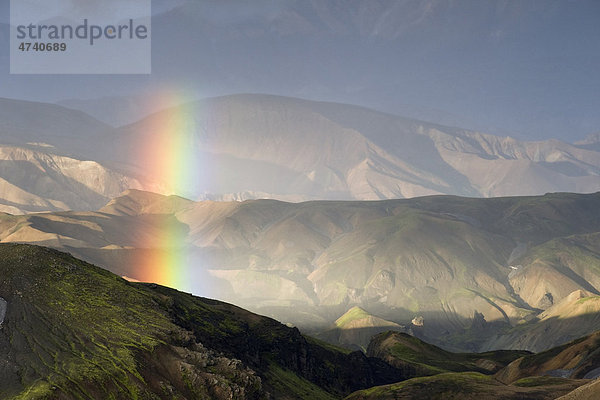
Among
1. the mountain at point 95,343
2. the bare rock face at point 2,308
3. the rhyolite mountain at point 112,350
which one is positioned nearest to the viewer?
the mountain at point 95,343

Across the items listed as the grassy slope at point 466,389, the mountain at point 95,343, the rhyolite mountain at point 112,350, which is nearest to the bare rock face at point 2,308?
the rhyolite mountain at point 112,350

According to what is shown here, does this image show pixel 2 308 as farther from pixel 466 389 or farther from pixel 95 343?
pixel 466 389

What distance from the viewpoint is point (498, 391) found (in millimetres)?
140625

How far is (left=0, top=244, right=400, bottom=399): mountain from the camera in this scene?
8897cm

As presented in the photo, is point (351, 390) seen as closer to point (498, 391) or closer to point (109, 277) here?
point (498, 391)

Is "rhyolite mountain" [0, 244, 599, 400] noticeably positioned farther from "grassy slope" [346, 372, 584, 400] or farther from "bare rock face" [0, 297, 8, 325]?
"grassy slope" [346, 372, 584, 400]

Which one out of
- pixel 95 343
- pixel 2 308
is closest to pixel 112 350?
pixel 95 343

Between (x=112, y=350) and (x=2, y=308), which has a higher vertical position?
(x=2, y=308)

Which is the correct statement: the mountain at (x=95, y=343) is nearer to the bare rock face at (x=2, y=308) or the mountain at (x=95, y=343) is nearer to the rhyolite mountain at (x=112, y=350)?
the rhyolite mountain at (x=112, y=350)

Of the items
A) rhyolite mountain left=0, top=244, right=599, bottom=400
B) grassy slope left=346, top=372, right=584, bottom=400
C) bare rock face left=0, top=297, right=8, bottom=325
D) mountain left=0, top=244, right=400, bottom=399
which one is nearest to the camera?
mountain left=0, top=244, right=400, bottom=399

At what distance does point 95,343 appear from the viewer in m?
104

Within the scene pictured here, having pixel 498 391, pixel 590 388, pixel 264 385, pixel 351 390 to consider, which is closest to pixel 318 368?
pixel 351 390

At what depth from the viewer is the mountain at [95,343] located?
89.0 meters

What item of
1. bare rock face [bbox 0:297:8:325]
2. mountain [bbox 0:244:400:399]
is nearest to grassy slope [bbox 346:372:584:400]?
mountain [bbox 0:244:400:399]
